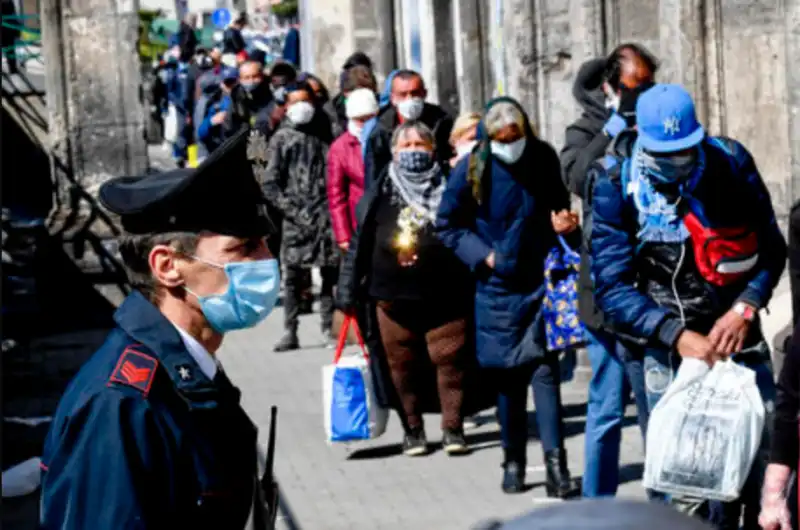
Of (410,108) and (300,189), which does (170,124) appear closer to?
(300,189)

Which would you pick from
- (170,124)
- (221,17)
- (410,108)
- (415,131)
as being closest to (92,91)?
(410,108)

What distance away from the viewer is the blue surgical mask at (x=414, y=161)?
9.69 metres

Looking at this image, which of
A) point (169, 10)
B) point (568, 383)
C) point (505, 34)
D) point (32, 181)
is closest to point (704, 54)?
point (568, 383)

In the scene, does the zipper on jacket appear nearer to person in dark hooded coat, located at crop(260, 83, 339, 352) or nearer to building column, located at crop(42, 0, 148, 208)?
person in dark hooded coat, located at crop(260, 83, 339, 352)

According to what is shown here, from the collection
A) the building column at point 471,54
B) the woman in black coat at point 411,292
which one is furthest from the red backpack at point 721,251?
the building column at point 471,54

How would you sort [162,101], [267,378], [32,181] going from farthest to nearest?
1. [162,101]
2. [32,181]
3. [267,378]

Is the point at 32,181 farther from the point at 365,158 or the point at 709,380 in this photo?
the point at 709,380

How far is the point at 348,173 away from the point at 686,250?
18.9 feet

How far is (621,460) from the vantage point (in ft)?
31.0

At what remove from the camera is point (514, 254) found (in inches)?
343

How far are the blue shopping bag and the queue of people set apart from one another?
55mm

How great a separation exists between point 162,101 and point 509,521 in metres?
32.0

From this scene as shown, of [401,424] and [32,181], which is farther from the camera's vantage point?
[32,181]

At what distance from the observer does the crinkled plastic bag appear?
6.04 metres
